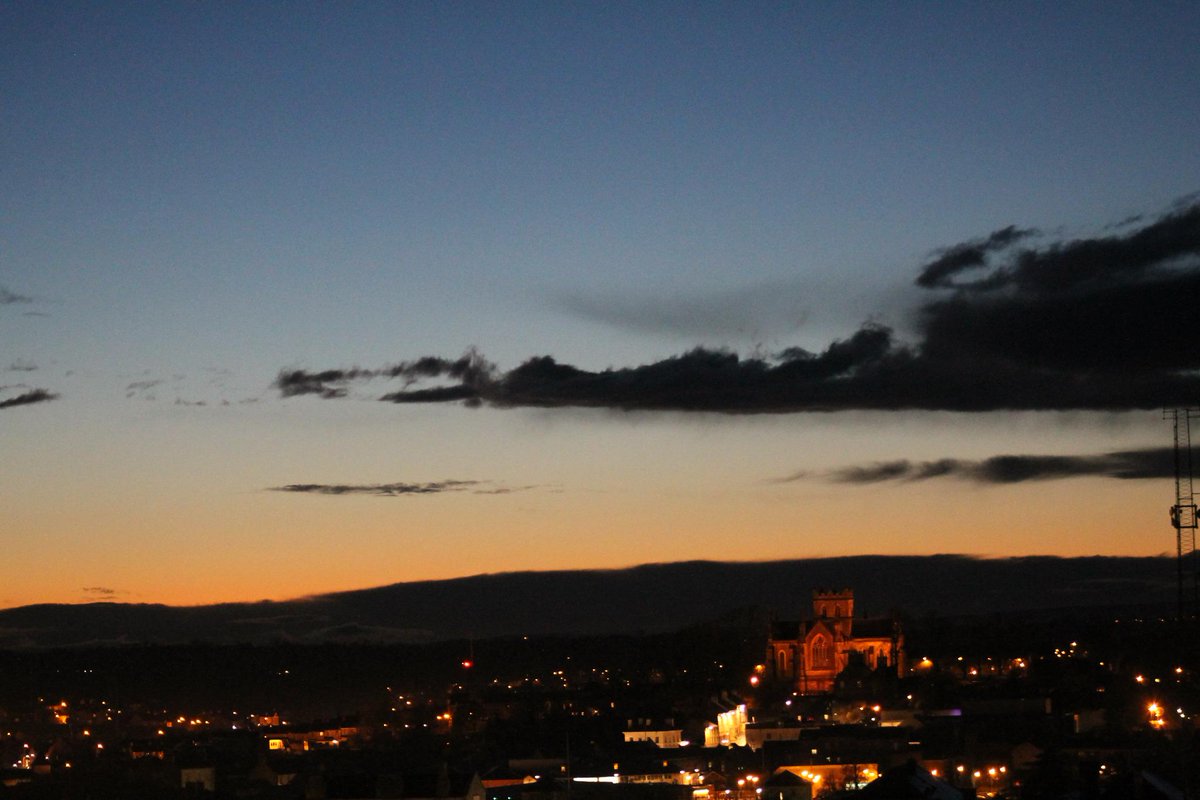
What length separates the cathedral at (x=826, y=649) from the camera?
380ft

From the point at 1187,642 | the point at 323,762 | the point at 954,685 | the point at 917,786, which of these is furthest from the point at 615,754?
the point at 1187,642

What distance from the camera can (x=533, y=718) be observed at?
115 meters

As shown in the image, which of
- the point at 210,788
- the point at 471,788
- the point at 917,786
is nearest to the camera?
the point at 917,786

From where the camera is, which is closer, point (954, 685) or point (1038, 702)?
point (1038, 702)

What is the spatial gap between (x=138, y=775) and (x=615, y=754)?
2579 cm

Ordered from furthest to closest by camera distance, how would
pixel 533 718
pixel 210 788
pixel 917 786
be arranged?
pixel 533 718 → pixel 210 788 → pixel 917 786

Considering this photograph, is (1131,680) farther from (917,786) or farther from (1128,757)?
(917,786)

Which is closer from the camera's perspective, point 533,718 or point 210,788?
point 210,788

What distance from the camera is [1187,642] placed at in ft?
391

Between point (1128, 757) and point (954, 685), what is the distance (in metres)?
37.4

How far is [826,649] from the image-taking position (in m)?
117

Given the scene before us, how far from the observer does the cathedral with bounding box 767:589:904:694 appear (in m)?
116

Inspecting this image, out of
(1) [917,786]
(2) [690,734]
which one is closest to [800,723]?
(2) [690,734]

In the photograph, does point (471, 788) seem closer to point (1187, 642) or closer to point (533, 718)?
point (533, 718)
